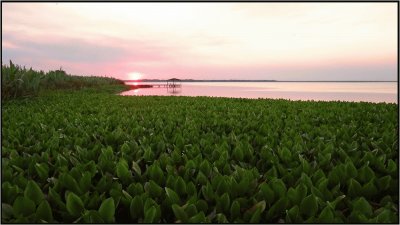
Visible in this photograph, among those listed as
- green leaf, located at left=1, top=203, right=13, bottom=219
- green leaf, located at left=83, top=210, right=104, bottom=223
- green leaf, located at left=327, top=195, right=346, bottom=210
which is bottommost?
green leaf, located at left=1, top=203, right=13, bottom=219

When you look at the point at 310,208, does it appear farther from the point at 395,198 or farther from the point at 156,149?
the point at 156,149

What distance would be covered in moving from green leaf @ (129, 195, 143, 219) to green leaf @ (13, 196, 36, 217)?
518mm

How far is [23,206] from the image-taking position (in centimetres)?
174

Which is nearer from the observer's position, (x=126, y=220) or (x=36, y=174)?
(x=126, y=220)

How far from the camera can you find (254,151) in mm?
3072

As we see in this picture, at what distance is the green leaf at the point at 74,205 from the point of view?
1.79 m

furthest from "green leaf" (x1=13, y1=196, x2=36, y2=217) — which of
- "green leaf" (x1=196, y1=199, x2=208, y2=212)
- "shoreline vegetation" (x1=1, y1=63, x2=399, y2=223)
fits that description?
"green leaf" (x1=196, y1=199, x2=208, y2=212)

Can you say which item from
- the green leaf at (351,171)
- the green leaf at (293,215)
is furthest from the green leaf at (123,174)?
the green leaf at (351,171)

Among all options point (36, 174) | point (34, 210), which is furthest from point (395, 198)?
point (36, 174)

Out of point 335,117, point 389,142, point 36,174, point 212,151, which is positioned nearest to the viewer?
point 36,174

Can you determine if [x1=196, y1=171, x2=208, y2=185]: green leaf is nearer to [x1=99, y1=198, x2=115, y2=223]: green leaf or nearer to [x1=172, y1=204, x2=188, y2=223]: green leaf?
[x1=172, y1=204, x2=188, y2=223]: green leaf

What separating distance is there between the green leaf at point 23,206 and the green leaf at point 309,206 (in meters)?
1.45

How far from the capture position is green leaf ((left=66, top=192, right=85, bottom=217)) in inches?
70.3

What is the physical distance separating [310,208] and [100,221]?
44.0 inches
